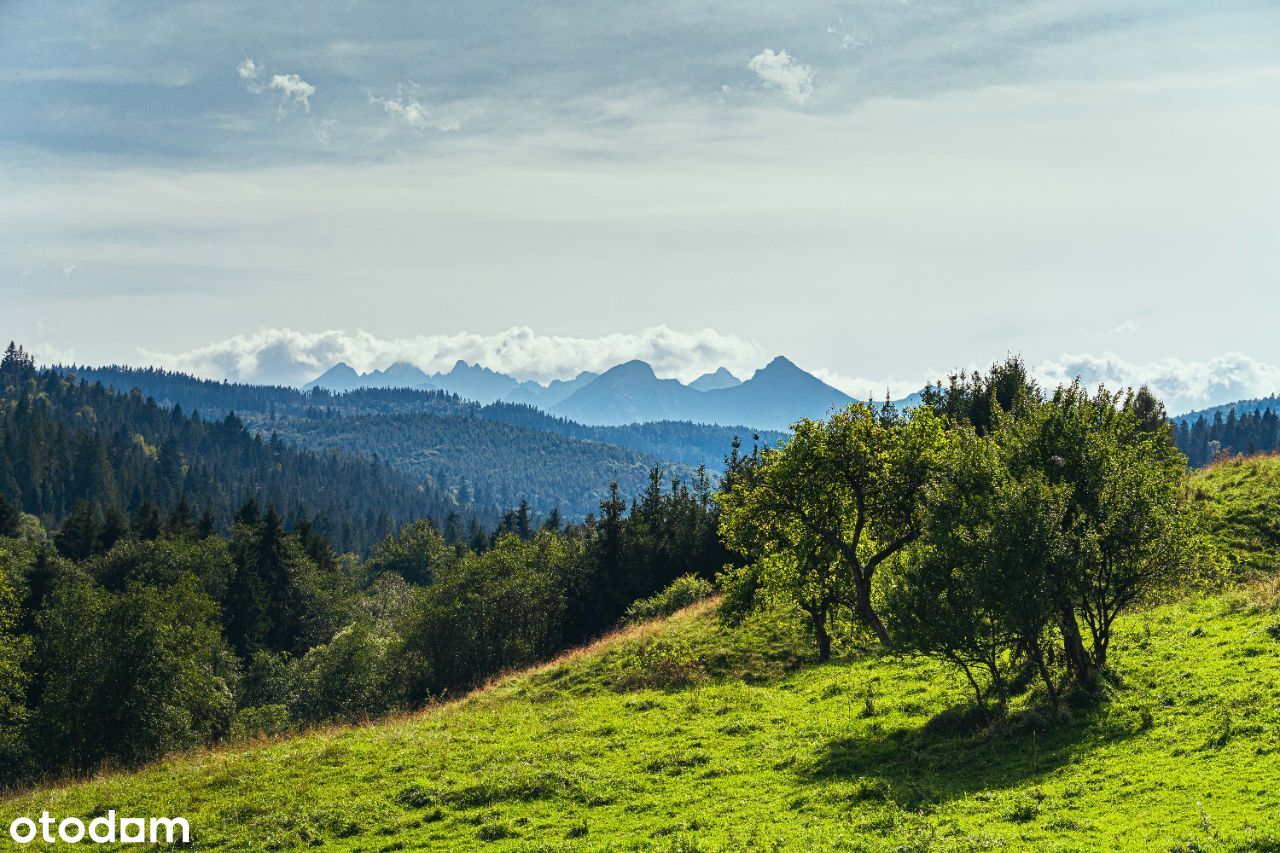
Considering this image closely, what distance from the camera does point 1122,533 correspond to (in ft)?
87.2

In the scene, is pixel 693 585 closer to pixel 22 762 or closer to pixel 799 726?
pixel 799 726

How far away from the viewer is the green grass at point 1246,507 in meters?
41.9

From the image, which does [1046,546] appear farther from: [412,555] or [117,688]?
[412,555]

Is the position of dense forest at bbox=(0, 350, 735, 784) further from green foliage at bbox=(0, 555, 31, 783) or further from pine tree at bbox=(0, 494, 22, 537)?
pine tree at bbox=(0, 494, 22, 537)

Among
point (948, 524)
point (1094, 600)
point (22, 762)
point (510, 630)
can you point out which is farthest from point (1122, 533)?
point (510, 630)

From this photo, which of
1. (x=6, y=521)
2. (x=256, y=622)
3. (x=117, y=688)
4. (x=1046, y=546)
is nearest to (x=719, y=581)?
(x=1046, y=546)

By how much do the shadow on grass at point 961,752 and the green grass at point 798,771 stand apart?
0.09 meters

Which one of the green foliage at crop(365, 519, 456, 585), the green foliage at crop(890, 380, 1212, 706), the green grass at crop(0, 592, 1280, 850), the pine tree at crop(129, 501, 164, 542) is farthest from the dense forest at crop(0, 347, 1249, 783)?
the green foliage at crop(365, 519, 456, 585)

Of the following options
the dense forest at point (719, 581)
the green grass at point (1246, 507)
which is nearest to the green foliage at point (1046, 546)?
the dense forest at point (719, 581)

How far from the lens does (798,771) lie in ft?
88.6

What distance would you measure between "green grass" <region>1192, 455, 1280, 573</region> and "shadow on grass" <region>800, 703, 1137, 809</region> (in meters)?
18.1

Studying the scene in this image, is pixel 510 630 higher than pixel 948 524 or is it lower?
lower

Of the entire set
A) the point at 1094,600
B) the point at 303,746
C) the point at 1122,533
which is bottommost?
the point at 303,746

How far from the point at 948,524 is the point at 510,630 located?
66.6m
